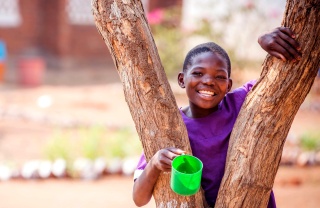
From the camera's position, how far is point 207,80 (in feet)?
6.40

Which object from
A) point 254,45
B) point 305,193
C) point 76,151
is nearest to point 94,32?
point 254,45

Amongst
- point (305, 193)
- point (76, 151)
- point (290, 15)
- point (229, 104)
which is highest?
point (290, 15)

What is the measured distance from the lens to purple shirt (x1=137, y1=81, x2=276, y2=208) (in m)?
1.97

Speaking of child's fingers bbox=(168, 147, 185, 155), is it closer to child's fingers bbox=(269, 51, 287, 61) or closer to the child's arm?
the child's arm

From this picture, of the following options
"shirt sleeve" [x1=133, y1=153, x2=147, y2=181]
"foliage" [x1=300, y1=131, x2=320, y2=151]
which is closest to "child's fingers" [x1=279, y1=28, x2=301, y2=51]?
"shirt sleeve" [x1=133, y1=153, x2=147, y2=181]

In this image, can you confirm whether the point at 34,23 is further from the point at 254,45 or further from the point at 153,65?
the point at 153,65

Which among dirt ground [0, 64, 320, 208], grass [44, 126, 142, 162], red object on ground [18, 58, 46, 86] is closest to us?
dirt ground [0, 64, 320, 208]

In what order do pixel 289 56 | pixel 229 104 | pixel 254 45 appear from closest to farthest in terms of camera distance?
pixel 289 56 → pixel 229 104 → pixel 254 45

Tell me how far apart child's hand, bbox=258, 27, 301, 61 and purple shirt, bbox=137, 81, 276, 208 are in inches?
16.7

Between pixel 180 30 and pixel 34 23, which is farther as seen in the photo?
pixel 34 23

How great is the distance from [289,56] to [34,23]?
517 inches

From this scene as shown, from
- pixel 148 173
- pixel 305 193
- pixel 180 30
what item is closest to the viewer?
pixel 148 173

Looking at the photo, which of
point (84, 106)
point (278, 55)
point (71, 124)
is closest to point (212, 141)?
point (278, 55)

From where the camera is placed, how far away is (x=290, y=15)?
1.73m
